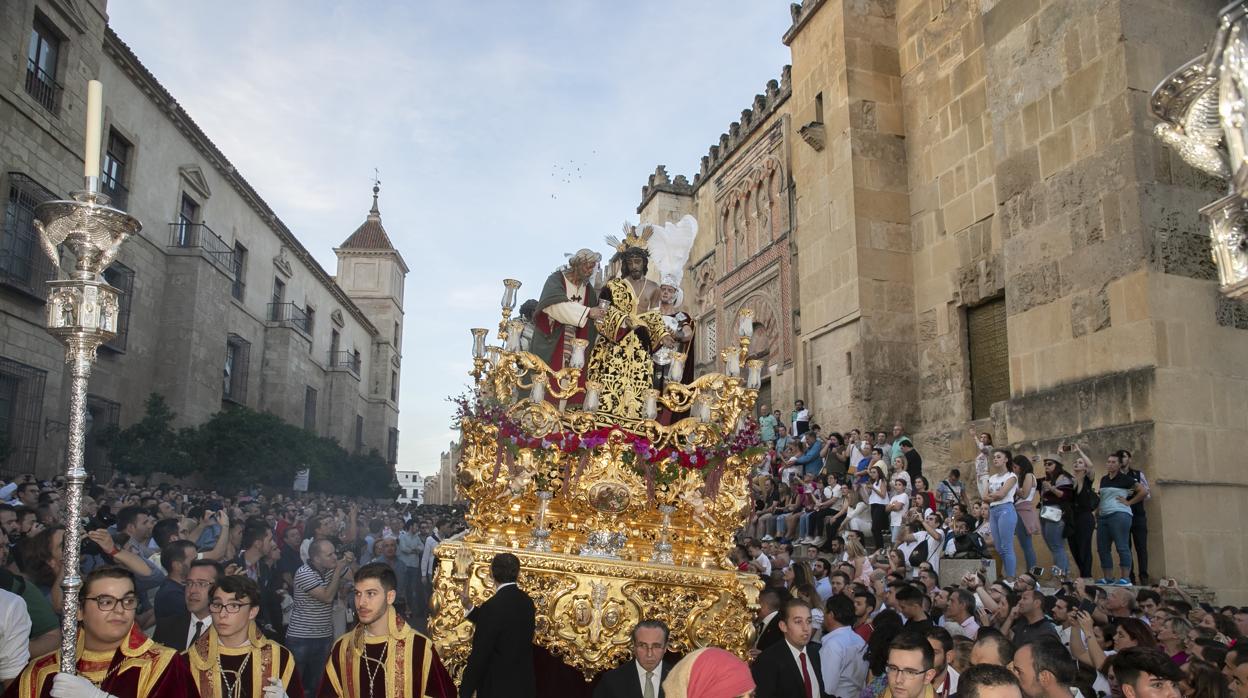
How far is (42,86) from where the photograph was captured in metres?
15.9

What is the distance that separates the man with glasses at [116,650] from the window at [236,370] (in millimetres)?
27118

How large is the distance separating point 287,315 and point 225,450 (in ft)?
45.4

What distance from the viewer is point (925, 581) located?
743 cm

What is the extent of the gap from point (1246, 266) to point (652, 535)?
4.43 m

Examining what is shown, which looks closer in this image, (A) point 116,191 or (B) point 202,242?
(A) point 116,191

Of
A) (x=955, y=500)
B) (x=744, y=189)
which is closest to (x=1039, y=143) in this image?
(x=955, y=500)

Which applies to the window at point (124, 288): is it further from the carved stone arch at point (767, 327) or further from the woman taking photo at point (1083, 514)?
the woman taking photo at point (1083, 514)

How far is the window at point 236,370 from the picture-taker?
28.4m

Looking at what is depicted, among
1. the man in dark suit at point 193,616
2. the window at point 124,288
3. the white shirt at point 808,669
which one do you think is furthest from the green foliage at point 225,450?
the white shirt at point 808,669

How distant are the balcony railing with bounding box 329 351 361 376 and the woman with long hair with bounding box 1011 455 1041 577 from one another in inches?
1355

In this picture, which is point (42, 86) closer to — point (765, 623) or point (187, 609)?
point (187, 609)

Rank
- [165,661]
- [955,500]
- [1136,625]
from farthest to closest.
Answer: [955,500] < [1136,625] < [165,661]

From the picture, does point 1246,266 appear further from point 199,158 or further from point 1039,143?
point 199,158

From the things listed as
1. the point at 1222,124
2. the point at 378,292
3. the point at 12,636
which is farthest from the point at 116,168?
the point at 378,292
